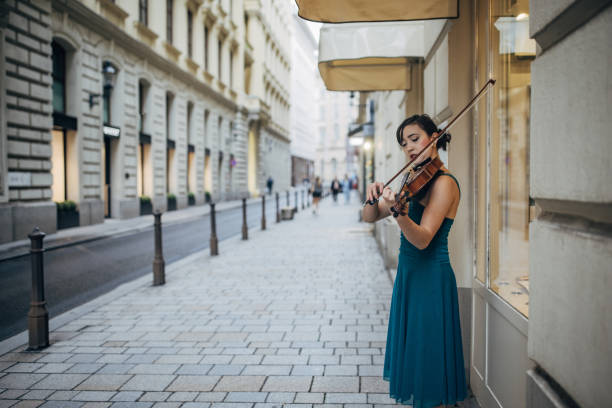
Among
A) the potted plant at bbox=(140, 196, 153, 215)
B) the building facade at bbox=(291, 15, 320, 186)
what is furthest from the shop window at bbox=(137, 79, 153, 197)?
the building facade at bbox=(291, 15, 320, 186)

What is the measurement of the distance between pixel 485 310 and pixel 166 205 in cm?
2021

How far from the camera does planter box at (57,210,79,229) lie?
45.9ft

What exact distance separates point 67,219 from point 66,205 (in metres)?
0.42

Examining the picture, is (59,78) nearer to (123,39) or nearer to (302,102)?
(123,39)

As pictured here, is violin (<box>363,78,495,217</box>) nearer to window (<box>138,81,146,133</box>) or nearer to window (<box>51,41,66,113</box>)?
window (<box>51,41,66,113</box>)

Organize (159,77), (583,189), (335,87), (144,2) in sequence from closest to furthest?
1. (583,189)
2. (335,87)
3. (144,2)
4. (159,77)

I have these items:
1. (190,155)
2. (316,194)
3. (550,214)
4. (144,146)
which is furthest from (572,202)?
(190,155)

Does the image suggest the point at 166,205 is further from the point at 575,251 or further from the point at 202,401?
the point at 575,251

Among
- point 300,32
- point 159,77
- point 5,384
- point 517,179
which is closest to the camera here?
point 5,384

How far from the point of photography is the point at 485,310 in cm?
308

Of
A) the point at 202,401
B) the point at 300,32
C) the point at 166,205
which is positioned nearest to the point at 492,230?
the point at 202,401

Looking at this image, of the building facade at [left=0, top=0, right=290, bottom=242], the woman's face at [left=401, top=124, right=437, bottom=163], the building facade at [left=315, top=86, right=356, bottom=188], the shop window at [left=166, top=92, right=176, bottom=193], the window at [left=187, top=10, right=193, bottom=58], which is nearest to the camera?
the woman's face at [left=401, top=124, right=437, bottom=163]

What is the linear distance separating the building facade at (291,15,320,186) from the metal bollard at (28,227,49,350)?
6003cm

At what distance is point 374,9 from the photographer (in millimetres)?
3361
